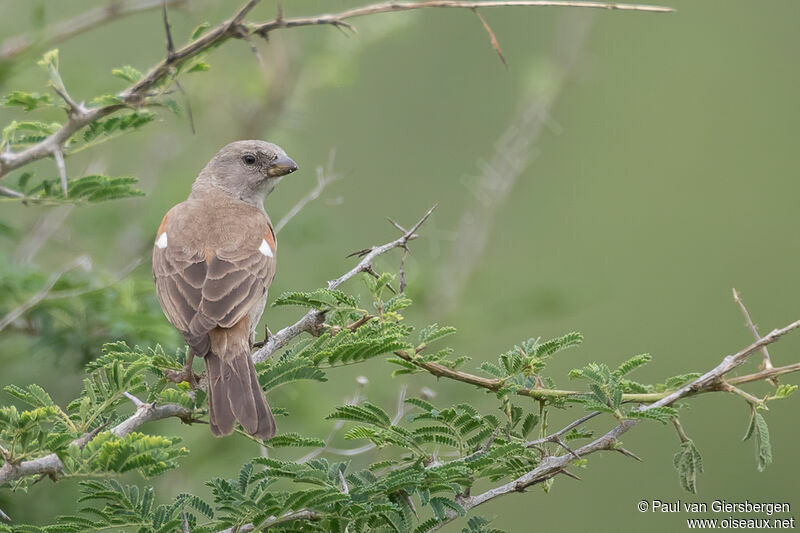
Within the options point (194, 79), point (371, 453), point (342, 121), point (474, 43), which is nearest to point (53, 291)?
point (371, 453)

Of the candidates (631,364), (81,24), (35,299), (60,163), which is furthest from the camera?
(81,24)

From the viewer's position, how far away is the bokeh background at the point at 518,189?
6.01 meters

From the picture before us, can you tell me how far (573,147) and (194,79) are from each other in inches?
284

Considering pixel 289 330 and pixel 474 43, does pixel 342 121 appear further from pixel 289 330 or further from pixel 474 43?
pixel 289 330

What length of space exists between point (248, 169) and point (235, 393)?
2.30m

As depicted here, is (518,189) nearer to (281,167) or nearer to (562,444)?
(281,167)

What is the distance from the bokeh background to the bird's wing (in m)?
0.35

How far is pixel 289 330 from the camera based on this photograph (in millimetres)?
3516

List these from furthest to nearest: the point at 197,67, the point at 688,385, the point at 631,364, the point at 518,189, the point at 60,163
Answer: the point at 518,189
the point at 197,67
the point at 60,163
the point at 631,364
the point at 688,385

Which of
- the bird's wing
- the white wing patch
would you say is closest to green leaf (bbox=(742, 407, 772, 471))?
the bird's wing

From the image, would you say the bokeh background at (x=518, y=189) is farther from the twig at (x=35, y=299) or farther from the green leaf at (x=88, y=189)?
the green leaf at (x=88, y=189)

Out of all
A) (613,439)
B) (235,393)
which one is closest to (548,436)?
(613,439)

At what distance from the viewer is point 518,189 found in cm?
764

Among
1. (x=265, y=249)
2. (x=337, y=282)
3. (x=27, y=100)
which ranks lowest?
(x=337, y=282)
